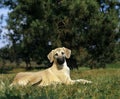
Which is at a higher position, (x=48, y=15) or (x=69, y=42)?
(x=48, y=15)

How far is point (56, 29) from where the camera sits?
32.9 metres

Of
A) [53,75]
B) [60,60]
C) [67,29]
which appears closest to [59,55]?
[60,60]

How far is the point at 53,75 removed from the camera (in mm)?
12195

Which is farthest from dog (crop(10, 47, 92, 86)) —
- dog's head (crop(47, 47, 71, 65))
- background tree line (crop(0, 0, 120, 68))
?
background tree line (crop(0, 0, 120, 68))

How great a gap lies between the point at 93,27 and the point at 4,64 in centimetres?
985

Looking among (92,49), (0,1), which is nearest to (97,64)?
(92,49)

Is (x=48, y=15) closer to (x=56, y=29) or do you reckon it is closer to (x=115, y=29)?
(x=56, y=29)

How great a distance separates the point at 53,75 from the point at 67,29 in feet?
69.2

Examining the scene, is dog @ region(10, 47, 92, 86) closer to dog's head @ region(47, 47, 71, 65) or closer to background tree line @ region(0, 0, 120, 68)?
dog's head @ region(47, 47, 71, 65)

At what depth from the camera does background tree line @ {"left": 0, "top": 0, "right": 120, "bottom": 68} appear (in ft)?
105

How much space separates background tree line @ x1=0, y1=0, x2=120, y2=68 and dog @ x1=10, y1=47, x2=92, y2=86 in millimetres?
18929

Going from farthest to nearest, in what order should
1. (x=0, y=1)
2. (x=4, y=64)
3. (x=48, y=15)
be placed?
1. (x=4, y=64)
2. (x=0, y=1)
3. (x=48, y=15)

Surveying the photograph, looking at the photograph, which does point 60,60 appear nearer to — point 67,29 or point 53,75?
point 53,75

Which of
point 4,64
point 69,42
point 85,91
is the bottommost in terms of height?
point 4,64
